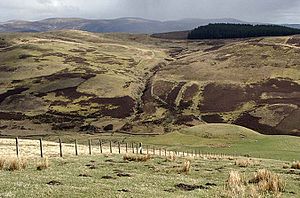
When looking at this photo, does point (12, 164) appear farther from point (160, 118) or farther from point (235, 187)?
point (160, 118)

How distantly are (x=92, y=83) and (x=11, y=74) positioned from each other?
1562 inches

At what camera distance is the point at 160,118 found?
119188mm

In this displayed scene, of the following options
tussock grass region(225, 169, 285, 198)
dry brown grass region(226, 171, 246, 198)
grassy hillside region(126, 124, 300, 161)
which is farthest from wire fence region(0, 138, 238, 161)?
grassy hillside region(126, 124, 300, 161)

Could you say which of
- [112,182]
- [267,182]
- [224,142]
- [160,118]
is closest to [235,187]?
[267,182]

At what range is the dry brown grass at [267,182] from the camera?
57.2 ft

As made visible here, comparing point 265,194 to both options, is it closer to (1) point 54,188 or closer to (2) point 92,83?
(1) point 54,188

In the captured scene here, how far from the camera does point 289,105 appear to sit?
121 metres

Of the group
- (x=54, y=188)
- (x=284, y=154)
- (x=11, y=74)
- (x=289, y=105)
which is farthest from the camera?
(x=11, y=74)

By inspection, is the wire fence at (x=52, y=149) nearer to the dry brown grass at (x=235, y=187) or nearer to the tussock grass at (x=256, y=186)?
the dry brown grass at (x=235, y=187)

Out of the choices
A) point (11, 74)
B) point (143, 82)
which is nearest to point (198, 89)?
point (143, 82)

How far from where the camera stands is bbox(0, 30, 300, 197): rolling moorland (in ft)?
59.1

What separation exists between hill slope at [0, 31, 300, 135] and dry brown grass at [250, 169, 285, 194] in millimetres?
88239

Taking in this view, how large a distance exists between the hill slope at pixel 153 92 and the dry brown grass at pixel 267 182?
88.2 meters

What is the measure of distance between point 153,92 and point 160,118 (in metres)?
25.1
